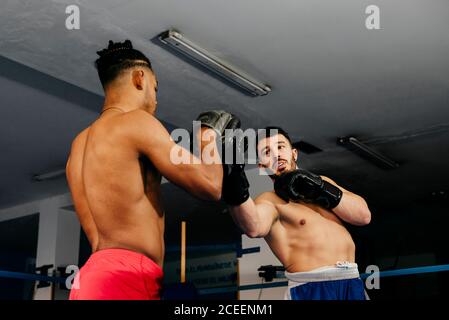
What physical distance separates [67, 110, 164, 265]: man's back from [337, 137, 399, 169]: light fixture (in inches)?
160

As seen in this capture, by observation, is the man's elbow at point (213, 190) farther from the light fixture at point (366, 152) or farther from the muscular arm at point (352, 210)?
the light fixture at point (366, 152)

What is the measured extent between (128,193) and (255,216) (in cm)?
105

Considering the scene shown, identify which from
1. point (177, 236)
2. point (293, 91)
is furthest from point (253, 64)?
point (177, 236)

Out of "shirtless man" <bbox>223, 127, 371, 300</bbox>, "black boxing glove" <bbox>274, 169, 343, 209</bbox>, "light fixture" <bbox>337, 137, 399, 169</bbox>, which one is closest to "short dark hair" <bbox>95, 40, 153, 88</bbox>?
"shirtless man" <bbox>223, 127, 371, 300</bbox>

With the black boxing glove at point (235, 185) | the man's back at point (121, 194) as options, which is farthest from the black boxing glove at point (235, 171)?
the man's back at point (121, 194)

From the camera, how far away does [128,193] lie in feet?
5.96

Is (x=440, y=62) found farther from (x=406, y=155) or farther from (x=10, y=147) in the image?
(x=10, y=147)

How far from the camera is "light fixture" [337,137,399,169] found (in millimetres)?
5680

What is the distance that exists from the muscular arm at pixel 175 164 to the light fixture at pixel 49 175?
4.94 meters

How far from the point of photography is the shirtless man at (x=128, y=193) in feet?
5.76

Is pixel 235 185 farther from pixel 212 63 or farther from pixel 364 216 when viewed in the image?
pixel 212 63

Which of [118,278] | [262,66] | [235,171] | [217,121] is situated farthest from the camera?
[262,66]

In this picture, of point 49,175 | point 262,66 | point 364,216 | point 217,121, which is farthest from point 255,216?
point 49,175

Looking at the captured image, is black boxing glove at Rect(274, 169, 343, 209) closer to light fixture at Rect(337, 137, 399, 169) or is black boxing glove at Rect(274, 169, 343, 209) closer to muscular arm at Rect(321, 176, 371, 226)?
muscular arm at Rect(321, 176, 371, 226)
